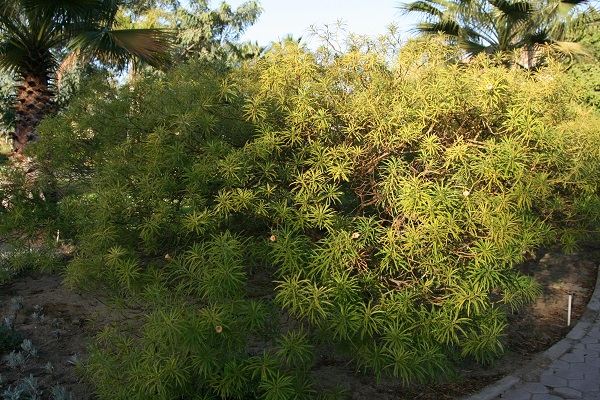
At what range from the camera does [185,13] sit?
21453 millimetres

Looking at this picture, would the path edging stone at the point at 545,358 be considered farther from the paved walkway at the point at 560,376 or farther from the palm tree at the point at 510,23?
the palm tree at the point at 510,23

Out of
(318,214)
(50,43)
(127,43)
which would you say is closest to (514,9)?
(127,43)

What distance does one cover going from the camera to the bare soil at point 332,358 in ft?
15.3

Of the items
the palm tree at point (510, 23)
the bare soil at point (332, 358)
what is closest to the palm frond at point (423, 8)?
the palm tree at point (510, 23)

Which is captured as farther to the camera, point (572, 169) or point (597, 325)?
point (597, 325)

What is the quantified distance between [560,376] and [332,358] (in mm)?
2119

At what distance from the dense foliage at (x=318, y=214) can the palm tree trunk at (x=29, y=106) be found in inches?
189

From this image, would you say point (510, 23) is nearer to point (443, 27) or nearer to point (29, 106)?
point (443, 27)

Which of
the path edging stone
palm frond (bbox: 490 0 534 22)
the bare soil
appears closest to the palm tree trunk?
the bare soil

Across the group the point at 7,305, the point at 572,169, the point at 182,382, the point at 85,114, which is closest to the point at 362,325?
the point at 182,382

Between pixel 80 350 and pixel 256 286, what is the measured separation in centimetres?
236

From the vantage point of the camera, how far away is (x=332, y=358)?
16.9 ft

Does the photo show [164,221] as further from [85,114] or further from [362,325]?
[85,114]

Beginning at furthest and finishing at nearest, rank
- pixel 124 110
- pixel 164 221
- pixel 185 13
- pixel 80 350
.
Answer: pixel 185 13 < pixel 80 350 < pixel 124 110 < pixel 164 221
